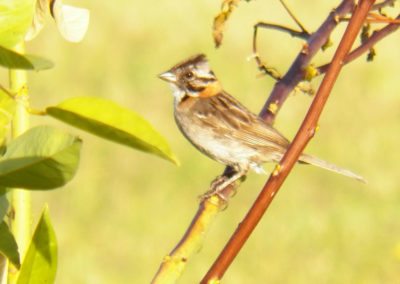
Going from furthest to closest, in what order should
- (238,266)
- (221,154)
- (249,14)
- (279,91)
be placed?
1. (249,14)
2. (238,266)
3. (221,154)
4. (279,91)

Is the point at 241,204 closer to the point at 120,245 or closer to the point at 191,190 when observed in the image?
the point at 191,190

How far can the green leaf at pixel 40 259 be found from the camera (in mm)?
1385

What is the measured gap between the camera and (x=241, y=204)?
10.8 m

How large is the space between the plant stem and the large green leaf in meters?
0.16

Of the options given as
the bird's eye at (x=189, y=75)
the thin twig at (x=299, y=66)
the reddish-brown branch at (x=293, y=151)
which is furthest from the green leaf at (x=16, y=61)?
the bird's eye at (x=189, y=75)

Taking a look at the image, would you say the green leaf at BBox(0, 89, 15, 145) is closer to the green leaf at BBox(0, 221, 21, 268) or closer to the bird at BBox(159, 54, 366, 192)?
the green leaf at BBox(0, 221, 21, 268)

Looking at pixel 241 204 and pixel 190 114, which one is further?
pixel 241 204

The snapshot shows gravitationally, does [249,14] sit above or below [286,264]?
above

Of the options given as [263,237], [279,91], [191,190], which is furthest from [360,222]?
[279,91]

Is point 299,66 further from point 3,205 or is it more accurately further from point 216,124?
point 216,124

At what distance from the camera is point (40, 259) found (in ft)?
4.57

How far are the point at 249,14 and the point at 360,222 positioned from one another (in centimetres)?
467

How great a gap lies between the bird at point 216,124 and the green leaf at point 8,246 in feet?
14.7

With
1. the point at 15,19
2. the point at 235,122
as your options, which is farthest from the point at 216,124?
the point at 15,19
